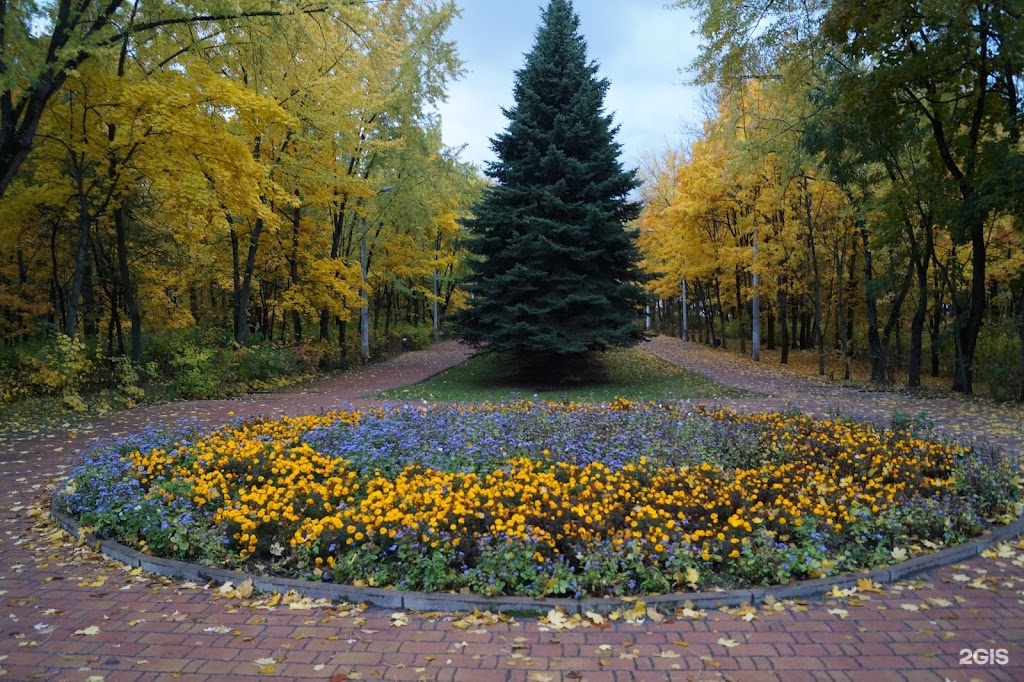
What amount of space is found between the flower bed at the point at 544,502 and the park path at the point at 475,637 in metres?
0.33

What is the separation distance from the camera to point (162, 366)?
16875 millimetres

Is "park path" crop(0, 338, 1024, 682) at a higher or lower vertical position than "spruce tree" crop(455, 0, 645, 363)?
lower

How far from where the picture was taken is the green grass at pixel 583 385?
14.6 meters

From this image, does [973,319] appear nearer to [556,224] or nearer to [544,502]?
[556,224]

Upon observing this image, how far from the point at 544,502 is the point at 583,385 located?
12.7m

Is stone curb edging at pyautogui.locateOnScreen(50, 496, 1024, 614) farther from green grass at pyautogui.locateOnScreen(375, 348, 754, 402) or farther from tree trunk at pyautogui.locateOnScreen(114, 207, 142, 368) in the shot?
tree trunk at pyautogui.locateOnScreen(114, 207, 142, 368)

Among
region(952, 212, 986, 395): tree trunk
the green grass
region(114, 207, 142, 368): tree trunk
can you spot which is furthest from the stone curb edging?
region(114, 207, 142, 368): tree trunk

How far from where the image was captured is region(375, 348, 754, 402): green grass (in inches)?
576

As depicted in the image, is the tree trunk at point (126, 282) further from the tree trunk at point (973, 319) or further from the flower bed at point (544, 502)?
the tree trunk at point (973, 319)

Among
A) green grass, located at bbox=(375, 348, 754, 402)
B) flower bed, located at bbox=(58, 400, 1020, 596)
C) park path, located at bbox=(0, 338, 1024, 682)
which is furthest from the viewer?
green grass, located at bbox=(375, 348, 754, 402)

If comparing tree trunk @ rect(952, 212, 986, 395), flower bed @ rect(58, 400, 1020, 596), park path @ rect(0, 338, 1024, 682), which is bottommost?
park path @ rect(0, 338, 1024, 682)

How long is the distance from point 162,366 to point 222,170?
23.7 ft

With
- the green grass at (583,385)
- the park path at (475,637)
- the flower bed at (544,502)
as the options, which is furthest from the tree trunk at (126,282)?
the park path at (475,637)

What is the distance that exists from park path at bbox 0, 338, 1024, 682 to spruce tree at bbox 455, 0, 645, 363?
12208mm
